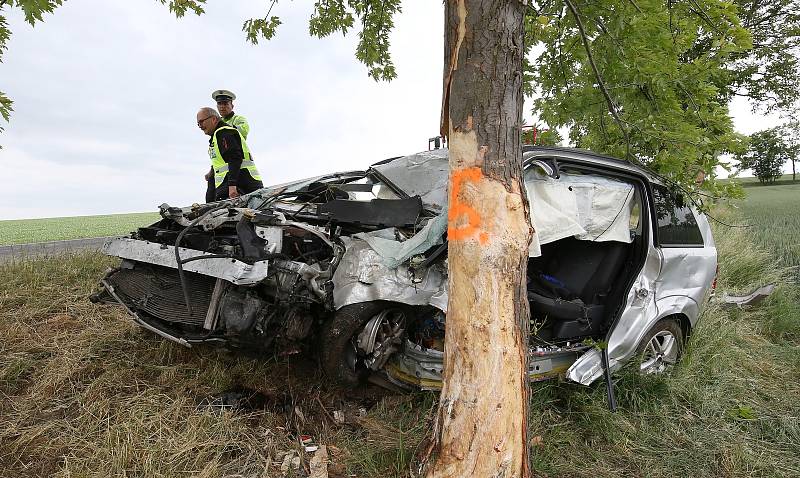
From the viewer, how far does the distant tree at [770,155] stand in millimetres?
22016

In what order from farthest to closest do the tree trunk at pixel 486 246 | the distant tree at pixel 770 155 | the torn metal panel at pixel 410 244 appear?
the distant tree at pixel 770 155 < the torn metal panel at pixel 410 244 < the tree trunk at pixel 486 246

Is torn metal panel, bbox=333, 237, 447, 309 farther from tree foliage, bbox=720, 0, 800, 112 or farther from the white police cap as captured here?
tree foliage, bbox=720, 0, 800, 112

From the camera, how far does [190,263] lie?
2.71m

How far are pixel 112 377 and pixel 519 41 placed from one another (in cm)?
331

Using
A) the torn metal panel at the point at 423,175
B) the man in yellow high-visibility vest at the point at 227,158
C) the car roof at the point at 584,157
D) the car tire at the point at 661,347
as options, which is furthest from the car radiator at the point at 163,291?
the car tire at the point at 661,347

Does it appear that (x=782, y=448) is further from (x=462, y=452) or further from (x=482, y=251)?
(x=482, y=251)

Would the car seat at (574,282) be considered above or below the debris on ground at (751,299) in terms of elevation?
above

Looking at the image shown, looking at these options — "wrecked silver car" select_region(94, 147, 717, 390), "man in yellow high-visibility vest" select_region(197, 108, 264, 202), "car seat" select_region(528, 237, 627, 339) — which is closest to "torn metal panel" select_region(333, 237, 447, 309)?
"wrecked silver car" select_region(94, 147, 717, 390)

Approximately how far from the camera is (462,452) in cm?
197

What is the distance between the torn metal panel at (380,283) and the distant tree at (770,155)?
23.2 metres

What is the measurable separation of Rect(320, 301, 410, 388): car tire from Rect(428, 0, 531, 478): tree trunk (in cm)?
74

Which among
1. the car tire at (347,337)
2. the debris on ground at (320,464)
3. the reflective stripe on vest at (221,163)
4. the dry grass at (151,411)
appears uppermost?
the reflective stripe on vest at (221,163)

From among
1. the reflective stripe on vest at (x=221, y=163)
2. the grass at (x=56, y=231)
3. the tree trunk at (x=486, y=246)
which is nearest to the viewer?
the tree trunk at (x=486, y=246)

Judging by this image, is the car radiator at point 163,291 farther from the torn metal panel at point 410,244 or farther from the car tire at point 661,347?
the car tire at point 661,347
